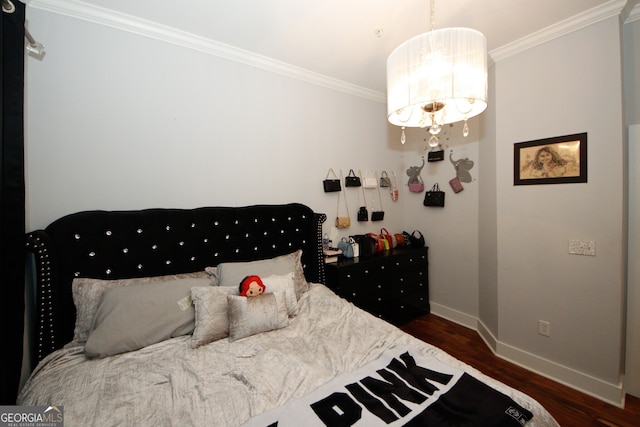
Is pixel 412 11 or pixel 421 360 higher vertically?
pixel 412 11

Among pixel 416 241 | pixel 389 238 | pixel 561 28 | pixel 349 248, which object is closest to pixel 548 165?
pixel 561 28

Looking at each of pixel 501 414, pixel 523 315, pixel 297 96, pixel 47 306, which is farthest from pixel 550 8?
pixel 47 306

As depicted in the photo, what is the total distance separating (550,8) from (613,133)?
97 centimetres

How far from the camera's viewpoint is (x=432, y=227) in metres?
3.17

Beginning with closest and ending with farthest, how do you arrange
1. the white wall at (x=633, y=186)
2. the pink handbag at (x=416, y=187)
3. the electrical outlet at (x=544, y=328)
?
the white wall at (x=633, y=186) < the electrical outlet at (x=544, y=328) < the pink handbag at (x=416, y=187)

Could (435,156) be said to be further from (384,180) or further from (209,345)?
(209,345)

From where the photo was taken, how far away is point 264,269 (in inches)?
75.3

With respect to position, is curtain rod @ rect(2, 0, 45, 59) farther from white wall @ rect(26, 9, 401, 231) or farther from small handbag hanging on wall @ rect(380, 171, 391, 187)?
small handbag hanging on wall @ rect(380, 171, 391, 187)

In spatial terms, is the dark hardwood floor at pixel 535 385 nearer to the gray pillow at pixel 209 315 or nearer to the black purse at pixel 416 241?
the black purse at pixel 416 241

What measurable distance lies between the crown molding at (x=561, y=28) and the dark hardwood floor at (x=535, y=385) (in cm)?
268

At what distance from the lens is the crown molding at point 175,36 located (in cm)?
157

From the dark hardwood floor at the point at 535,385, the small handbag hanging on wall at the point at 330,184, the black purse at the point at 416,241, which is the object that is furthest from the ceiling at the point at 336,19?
the dark hardwood floor at the point at 535,385

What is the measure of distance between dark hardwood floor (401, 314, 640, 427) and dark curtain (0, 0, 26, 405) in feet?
9.82

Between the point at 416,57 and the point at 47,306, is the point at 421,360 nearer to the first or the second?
the point at 416,57
